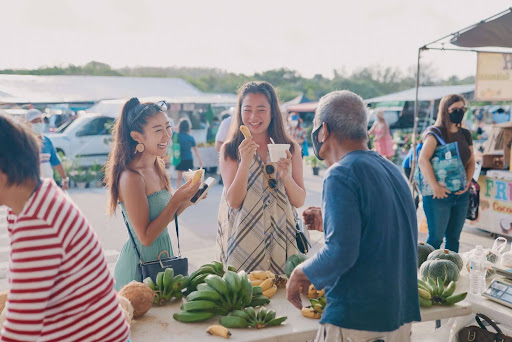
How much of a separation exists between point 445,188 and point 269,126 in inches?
106

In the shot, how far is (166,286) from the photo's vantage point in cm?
274

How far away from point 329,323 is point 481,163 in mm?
6517

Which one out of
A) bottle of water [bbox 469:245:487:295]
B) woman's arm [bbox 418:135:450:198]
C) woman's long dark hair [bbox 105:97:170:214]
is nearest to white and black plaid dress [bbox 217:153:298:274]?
woman's long dark hair [bbox 105:97:170:214]

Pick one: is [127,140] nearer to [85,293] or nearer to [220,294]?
[220,294]

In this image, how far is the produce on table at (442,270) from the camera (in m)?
3.07

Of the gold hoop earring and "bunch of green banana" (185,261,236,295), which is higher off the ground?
the gold hoop earring

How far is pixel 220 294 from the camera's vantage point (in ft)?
8.39

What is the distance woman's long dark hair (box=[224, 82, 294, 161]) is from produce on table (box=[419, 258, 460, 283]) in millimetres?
1203

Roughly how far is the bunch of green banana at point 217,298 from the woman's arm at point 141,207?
47cm


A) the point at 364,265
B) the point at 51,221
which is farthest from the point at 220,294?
the point at 51,221

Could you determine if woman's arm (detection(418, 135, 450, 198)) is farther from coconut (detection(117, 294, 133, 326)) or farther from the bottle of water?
coconut (detection(117, 294, 133, 326))

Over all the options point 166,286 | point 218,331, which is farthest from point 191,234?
point 218,331

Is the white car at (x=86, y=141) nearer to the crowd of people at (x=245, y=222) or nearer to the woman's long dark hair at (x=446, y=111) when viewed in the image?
the woman's long dark hair at (x=446, y=111)

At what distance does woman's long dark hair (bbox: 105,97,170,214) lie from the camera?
3.00 m
